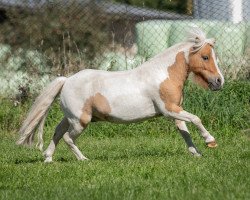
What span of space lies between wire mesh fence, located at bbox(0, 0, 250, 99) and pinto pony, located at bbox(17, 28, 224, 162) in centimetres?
465

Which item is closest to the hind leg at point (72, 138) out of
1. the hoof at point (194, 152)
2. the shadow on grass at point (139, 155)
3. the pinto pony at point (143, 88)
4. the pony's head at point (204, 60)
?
→ the pinto pony at point (143, 88)

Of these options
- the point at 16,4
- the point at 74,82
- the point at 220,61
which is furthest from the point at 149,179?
the point at 16,4

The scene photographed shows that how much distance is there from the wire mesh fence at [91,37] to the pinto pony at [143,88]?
4648 millimetres

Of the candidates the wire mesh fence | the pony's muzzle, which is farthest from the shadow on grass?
the wire mesh fence

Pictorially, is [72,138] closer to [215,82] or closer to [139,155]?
[139,155]

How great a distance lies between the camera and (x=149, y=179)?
8000mm

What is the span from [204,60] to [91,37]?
7063 mm

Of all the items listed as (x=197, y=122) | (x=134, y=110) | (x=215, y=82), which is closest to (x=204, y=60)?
(x=215, y=82)

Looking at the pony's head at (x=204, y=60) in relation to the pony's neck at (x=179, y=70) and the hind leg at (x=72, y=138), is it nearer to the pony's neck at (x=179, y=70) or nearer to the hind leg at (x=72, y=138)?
the pony's neck at (x=179, y=70)

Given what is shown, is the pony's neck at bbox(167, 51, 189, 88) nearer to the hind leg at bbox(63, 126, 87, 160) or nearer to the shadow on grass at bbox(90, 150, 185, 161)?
the shadow on grass at bbox(90, 150, 185, 161)

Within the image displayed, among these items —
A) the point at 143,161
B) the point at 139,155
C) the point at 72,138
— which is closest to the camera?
the point at 143,161

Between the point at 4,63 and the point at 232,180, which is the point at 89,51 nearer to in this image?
the point at 4,63

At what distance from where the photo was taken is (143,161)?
30.5 feet

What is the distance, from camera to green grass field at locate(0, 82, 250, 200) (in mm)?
7391
